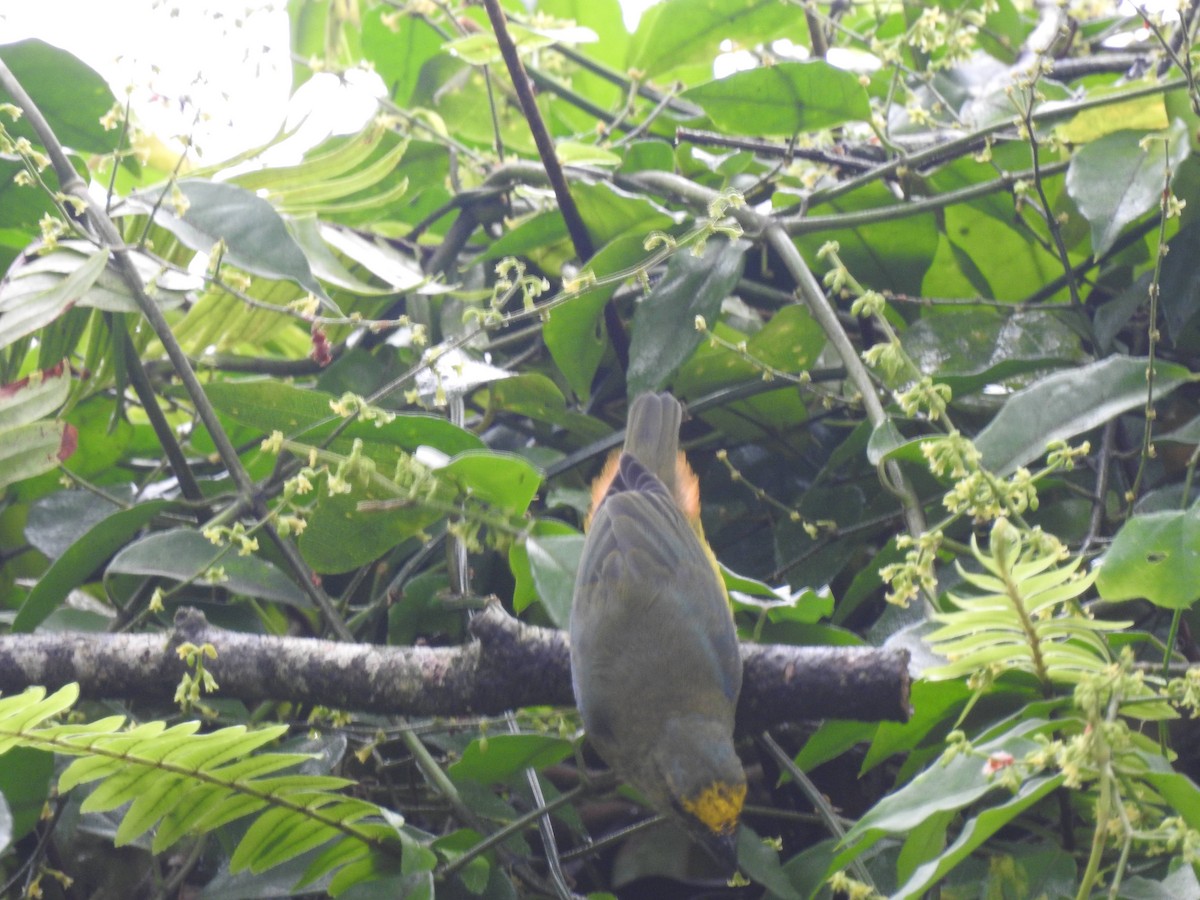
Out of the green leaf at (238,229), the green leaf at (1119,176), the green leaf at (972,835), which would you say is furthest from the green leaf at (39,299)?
the green leaf at (1119,176)

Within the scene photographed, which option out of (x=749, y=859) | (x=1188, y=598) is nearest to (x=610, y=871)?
(x=749, y=859)

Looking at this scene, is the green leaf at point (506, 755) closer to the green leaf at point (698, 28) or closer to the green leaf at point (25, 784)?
the green leaf at point (25, 784)

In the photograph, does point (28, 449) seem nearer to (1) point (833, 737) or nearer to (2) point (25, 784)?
(2) point (25, 784)

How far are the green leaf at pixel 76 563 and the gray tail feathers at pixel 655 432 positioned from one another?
0.67m

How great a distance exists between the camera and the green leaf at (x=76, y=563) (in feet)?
4.89

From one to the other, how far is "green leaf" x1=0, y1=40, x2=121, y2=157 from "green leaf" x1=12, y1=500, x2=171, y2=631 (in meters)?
0.59

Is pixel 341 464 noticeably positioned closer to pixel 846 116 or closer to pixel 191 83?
pixel 191 83

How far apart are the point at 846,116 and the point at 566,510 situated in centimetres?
77

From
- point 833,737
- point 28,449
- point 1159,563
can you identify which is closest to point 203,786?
point 28,449

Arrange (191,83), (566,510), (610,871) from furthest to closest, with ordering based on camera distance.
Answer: (566,510), (610,871), (191,83)

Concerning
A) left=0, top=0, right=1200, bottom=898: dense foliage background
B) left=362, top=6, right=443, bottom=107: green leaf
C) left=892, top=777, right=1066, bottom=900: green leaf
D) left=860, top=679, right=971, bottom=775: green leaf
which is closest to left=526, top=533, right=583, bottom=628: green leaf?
left=0, top=0, right=1200, bottom=898: dense foliage background

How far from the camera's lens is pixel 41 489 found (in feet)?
6.07

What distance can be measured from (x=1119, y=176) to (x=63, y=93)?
1.53m

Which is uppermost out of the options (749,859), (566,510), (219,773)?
(219,773)
